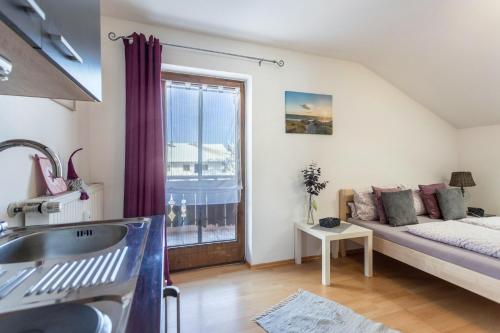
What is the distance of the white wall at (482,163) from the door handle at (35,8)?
183 inches

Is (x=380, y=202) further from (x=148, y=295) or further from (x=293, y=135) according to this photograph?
(x=148, y=295)

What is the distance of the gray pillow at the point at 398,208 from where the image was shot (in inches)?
109

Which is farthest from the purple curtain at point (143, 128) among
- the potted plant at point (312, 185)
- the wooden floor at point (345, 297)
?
the potted plant at point (312, 185)

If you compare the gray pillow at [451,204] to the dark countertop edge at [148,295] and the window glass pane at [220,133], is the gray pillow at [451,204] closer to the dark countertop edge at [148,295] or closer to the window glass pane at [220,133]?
the window glass pane at [220,133]

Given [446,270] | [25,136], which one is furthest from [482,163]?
[25,136]

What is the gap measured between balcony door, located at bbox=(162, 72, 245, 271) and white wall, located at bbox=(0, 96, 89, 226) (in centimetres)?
99

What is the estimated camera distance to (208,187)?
2.77 metres

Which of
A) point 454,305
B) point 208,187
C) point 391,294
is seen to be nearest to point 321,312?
point 391,294

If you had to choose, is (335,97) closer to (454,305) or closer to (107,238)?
(454,305)

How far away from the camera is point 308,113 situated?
300 centimetres

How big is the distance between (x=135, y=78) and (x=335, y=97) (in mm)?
2258

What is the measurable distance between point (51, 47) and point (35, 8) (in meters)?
0.12

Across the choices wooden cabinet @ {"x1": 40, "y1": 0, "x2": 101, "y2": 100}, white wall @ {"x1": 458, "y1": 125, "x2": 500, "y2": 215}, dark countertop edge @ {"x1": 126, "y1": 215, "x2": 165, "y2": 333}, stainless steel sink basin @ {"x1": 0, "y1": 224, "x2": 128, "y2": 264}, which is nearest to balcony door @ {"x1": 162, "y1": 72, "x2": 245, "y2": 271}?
stainless steel sink basin @ {"x1": 0, "y1": 224, "x2": 128, "y2": 264}

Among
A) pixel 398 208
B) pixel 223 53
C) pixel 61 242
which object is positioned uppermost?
pixel 223 53
